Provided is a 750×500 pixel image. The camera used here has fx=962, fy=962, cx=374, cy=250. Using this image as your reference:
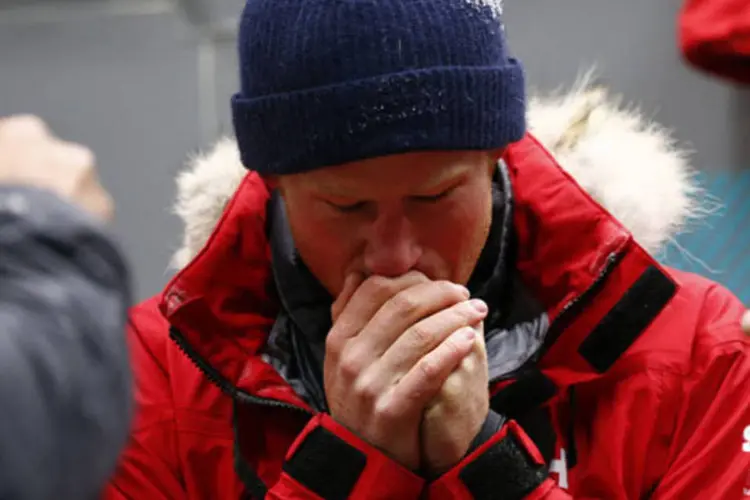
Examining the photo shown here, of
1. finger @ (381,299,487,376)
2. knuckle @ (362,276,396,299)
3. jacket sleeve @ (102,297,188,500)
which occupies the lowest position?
jacket sleeve @ (102,297,188,500)

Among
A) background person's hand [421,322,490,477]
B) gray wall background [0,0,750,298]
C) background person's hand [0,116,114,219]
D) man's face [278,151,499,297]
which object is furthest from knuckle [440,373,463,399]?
gray wall background [0,0,750,298]

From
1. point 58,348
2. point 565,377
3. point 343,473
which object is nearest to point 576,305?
point 565,377

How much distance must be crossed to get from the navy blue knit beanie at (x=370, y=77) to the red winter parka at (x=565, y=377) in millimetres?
171

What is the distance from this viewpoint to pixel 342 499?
85cm

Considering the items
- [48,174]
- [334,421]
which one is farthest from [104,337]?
[334,421]

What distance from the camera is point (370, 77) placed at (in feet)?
2.75

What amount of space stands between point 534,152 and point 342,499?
16.7 inches

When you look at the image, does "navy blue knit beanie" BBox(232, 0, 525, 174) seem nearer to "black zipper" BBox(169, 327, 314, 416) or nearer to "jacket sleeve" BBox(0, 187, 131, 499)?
"black zipper" BBox(169, 327, 314, 416)

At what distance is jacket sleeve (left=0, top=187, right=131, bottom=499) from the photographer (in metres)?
0.47

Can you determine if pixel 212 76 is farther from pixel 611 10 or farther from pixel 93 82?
pixel 611 10

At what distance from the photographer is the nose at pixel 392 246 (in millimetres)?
876

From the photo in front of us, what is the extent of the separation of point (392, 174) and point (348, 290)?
0.13 meters

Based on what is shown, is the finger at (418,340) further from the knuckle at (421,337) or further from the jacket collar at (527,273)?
the jacket collar at (527,273)

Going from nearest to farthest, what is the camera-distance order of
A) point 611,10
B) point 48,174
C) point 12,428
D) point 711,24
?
point 12,428 → point 48,174 → point 711,24 → point 611,10
